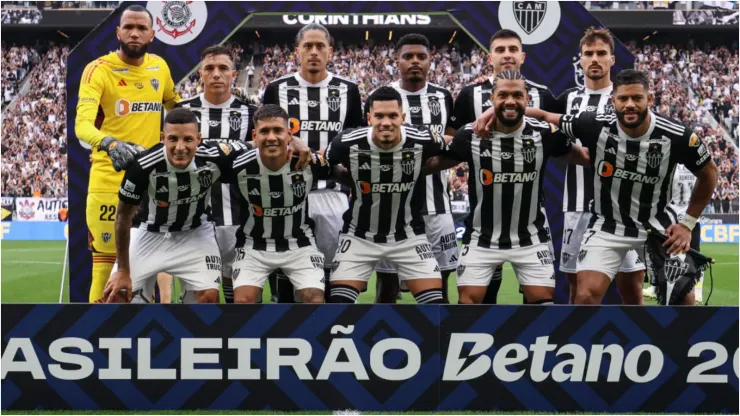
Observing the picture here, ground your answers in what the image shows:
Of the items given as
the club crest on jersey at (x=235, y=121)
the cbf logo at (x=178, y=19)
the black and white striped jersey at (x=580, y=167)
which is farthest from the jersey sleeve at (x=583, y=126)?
the cbf logo at (x=178, y=19)

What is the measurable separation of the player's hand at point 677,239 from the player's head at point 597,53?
1.32 metres

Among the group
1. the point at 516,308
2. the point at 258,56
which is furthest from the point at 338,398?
the point at 258,56

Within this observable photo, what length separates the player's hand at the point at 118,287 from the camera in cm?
486

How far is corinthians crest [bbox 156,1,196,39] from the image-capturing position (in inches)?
270

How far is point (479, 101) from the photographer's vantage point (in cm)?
569

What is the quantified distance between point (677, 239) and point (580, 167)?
46.2 inches

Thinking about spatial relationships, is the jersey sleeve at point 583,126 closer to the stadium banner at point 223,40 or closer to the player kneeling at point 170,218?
the stadium banner at point 223,40

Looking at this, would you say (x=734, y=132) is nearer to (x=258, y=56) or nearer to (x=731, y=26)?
(x=731, y=26)

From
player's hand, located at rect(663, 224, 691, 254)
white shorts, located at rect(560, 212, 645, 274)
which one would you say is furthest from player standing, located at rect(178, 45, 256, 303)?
player's hand, located at rect(663, 224, 691, 254)

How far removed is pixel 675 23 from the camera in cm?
2678

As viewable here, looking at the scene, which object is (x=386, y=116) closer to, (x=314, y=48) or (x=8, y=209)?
(x=314, y=48)

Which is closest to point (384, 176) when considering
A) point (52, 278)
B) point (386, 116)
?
point (386, 116)

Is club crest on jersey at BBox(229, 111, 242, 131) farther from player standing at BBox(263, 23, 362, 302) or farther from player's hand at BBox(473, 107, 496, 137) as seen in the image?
player's hand at BBox(473, 107, 496, 137)

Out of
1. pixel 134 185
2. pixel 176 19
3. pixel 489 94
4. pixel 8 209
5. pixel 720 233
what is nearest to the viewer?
pixel 134 185
